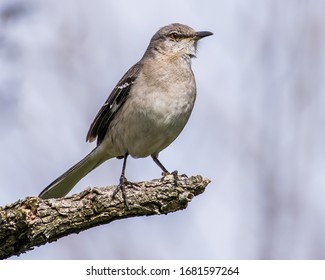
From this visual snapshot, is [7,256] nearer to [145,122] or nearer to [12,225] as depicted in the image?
[12,225]

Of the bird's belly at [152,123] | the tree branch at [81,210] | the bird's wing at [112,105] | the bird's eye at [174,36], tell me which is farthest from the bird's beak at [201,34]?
the tree branch at [81,210]

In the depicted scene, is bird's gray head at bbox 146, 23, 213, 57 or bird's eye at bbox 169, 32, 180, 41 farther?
bird's eye at bbox 169, 32, 180, 41

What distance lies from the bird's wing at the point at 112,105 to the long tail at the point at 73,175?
24cm

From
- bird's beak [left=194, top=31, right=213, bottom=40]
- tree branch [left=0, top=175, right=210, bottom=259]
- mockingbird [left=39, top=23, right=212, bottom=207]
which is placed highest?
bird's beak [left=194, top=31, right=213, bottom=40]

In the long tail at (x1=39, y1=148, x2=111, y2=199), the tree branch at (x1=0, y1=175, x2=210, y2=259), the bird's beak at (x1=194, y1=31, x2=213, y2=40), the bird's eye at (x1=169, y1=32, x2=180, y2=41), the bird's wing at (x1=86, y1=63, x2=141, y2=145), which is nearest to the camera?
the tree branch at (x1=0, y1=175, x2=210, y2=259)

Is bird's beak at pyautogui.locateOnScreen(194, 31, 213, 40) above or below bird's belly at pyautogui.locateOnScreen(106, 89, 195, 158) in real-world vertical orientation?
above

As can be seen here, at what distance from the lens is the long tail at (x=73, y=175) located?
21.4ft

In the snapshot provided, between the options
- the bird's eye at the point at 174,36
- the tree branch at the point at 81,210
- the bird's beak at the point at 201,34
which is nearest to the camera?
the tree branch at the point at 81,210

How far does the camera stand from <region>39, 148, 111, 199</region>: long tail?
6.53 m

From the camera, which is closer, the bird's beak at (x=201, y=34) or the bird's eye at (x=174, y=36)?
the bird's beak at (x=201, y=34)

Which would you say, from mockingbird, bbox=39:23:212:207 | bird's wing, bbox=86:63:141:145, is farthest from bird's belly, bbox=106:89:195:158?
bird's wing, bbox=86:63:141:145

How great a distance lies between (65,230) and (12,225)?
46cm

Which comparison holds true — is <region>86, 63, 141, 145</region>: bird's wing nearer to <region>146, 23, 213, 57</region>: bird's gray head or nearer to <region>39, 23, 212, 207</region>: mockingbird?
<region>39, 23, 212, 207</region>: mockingbird

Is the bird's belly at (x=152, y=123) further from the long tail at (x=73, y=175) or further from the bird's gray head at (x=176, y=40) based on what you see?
the bird's gray head at (x=176, y=40)
